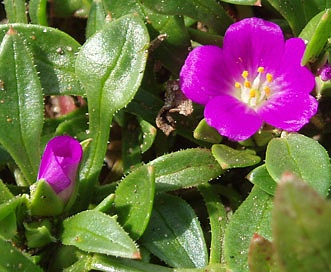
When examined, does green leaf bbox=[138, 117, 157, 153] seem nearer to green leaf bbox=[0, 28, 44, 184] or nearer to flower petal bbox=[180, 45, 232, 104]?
flower petal bbox=[180, 45, 232, 104]

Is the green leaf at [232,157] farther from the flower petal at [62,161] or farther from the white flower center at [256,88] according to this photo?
the flower petal at [62,161]

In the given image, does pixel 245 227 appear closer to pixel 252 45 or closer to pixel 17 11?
pixel 252 45

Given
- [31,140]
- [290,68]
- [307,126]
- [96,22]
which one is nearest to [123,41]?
[96,22]

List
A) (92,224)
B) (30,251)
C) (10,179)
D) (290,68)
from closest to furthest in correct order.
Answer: (92,224), (30,251), (290,68), (10,179)

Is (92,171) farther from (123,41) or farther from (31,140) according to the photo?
(123,41)

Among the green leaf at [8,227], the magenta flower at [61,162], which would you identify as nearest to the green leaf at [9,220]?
the green leaf at [8,227]

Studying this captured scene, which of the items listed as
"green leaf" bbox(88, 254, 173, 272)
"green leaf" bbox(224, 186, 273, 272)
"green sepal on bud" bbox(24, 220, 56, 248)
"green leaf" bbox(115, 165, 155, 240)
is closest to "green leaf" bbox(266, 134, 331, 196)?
"green leaf" bbox(224, 186, 273, 272)

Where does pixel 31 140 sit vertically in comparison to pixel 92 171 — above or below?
above
